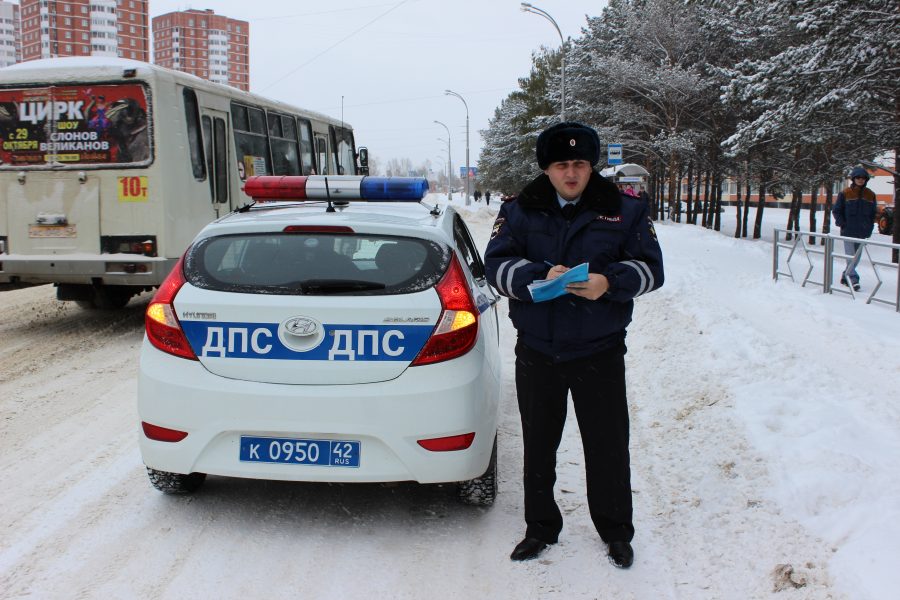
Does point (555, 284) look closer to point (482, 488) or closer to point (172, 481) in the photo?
point (482, 488)

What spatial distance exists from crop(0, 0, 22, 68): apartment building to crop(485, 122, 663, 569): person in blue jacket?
6171 inches

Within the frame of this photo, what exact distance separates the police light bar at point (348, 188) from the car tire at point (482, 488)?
1666mm

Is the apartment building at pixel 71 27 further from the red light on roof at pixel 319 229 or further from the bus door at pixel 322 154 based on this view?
the red light on roof at pixel 319 229

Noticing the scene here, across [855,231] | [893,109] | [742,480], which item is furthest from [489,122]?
[742,480]

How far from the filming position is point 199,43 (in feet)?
459

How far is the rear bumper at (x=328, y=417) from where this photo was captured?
3.58 metres

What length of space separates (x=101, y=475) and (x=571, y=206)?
3.13 meters

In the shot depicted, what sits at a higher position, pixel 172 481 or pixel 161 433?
pixel 161 433

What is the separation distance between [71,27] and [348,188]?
4872 inches

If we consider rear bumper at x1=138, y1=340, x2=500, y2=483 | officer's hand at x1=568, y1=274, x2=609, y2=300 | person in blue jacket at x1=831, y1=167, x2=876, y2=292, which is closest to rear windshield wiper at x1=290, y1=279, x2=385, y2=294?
rear bumper at x1=138, y1=340, x2=500, y2=483

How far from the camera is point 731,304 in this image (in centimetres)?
1071

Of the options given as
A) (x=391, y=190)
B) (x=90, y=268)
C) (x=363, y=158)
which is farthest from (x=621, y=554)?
(x=363, y=158)

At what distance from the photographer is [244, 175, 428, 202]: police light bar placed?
4.83 meters

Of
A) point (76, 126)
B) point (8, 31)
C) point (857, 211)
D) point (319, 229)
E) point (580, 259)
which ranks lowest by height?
point (580, 259)
